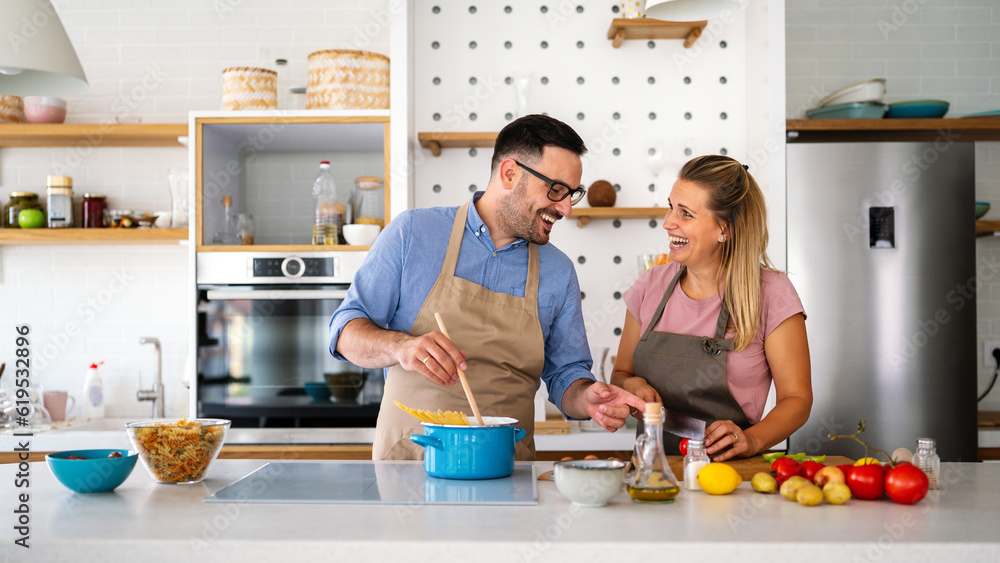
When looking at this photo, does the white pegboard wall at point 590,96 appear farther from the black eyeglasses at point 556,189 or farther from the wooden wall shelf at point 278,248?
the black eyeglasses at point 556,189

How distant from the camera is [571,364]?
7.12ft

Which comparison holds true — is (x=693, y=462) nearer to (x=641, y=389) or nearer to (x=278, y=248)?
(x=641, y=389)

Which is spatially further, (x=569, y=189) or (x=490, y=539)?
(x=569, y=189)

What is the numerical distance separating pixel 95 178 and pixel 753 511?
138 inches

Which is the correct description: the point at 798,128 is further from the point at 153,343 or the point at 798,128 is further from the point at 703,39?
the point at 153,343

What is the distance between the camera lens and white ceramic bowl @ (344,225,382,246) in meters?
3.19

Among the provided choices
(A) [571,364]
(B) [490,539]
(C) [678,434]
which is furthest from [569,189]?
(B) [490,539]

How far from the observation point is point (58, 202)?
349 centimetres

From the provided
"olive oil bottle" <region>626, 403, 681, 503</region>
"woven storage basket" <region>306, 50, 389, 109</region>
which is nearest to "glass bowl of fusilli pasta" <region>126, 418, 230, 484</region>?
"olive oil bottle" <region>626, 403, 681, 503</region>

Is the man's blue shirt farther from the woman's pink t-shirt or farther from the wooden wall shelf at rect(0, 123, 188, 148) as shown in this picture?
the wooden wall shelf at rect(0, 123, 188, 148)

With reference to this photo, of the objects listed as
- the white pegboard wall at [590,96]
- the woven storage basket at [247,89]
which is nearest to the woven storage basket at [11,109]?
the woven storage basket at [247,89]

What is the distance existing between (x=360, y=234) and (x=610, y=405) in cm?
168

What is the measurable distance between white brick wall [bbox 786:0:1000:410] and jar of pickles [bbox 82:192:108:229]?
3.25 metres

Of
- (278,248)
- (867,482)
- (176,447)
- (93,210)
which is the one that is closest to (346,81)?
(278,248)
